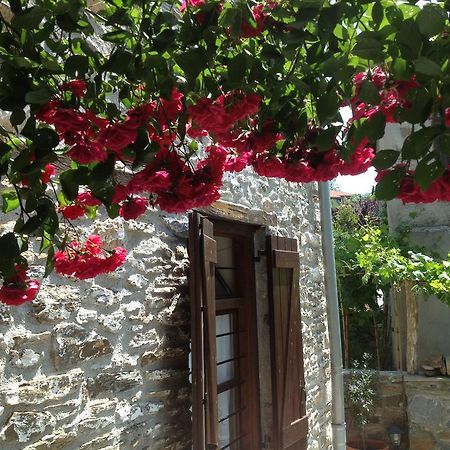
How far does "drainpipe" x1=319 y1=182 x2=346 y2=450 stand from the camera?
4.71 meters

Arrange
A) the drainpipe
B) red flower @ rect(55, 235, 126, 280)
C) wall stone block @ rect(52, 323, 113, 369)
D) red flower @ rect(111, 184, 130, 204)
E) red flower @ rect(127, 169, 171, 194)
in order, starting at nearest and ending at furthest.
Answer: red flower @ rect(127, 169, 171, 194) < red flower @ rect(111, 184, 130, 204) < red flower @ rect(55, 235, 126, 280) < wall stone block @ rect(52, 323, 113, 369) < the drainpipe

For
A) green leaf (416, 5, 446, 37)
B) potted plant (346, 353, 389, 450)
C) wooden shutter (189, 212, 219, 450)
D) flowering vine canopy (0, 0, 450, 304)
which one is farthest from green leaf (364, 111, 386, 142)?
potted plant (346, 353, 389, 450)

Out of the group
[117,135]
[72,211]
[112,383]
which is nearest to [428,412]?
[112,383]

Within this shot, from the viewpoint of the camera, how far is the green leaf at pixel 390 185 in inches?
41.3

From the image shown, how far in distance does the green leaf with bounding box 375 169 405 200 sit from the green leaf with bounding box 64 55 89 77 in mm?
618

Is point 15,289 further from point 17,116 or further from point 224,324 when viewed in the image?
point 224,324

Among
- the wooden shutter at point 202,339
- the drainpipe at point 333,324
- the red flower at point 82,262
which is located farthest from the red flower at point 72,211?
the drainpipe at point 333,324

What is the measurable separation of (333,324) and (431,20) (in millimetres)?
4138

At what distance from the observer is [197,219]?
280 cm

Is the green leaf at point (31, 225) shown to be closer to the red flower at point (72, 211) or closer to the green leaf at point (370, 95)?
the red flower at point (72, 211)

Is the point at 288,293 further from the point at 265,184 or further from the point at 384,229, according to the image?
the point at 384,229

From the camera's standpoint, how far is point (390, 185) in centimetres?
105

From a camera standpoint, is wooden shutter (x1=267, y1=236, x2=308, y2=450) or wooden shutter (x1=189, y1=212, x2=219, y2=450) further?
wooden shutter (x1=267, y1=236, x2=308, y2=450)

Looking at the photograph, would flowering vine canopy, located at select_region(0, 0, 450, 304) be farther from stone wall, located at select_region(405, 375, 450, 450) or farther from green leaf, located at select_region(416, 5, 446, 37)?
stone wall, located at select_region(405, 375, 450, 450)
